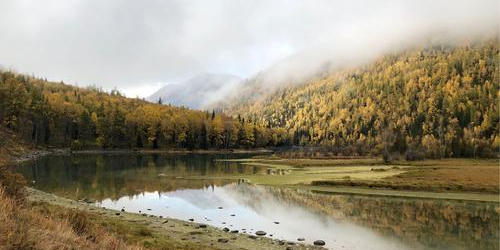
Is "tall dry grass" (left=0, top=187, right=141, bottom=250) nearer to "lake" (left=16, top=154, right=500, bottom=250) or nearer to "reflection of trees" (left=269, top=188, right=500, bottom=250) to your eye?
"lake" (left=16, top=154, right=500, bottom=250)

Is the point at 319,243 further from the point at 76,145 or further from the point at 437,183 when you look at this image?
the point at 76,145

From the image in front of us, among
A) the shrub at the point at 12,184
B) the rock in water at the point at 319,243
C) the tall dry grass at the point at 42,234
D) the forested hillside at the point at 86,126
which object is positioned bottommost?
the rock in water at the point at 319,243

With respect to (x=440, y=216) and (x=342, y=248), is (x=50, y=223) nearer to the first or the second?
(x=342, y=248)

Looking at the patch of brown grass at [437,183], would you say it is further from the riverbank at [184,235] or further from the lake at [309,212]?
the riverbank at [184,235]

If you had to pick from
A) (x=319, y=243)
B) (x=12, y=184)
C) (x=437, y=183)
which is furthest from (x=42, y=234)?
(x=437, y=183)

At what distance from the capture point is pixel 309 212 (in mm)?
40375

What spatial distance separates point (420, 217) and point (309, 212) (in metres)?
9.80

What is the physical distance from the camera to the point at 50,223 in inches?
431

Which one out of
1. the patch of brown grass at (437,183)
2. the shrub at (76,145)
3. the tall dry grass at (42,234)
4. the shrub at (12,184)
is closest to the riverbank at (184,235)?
the shrub at (12,184)

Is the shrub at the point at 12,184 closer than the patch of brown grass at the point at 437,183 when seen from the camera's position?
Yes

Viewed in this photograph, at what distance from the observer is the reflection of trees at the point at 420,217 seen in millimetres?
30031

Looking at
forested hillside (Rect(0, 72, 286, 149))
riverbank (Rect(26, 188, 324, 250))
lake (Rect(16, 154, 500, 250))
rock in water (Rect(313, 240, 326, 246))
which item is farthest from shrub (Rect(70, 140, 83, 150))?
rock in water (Rect(313, 240, 326, 246))

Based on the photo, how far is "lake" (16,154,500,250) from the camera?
99.3 ft

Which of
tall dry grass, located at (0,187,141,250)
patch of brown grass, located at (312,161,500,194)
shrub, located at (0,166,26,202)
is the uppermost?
shrub, located at (0,166,26,202)
